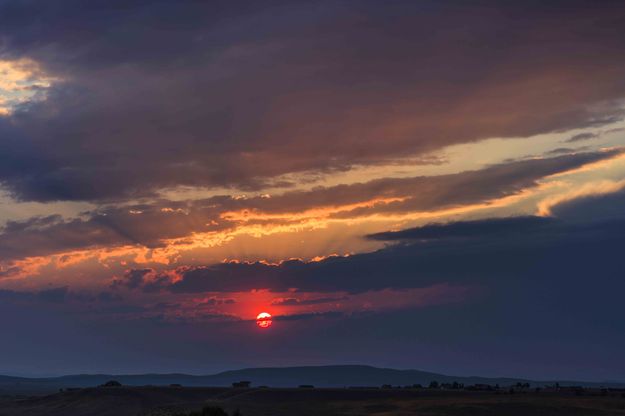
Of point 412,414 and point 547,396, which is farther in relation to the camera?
point 547,396

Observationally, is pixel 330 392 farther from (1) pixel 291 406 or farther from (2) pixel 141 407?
(2) pixel 141 407

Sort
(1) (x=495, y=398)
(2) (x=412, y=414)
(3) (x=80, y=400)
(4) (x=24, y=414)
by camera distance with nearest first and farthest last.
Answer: (2) (x=412, y=414) < (1) (x=495, y=398) < (4) (x=24, y=414) < (3) (x=80, y=400)

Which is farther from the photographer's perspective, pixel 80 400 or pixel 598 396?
pixel 80 400

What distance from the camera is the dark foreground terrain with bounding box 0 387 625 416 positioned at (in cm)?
12425

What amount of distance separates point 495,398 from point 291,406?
32.9 metres

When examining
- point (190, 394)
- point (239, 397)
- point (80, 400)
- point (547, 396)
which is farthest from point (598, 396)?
point (80, 400)

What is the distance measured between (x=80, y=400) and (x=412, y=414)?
238 feet

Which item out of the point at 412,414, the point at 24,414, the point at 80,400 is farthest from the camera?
the point at 80,400

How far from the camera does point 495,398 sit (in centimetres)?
13762

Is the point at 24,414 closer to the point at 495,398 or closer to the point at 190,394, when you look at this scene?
the point at 190,394

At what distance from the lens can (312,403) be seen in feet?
477

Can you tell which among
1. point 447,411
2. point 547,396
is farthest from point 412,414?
point 547,396

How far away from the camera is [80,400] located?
163875mm

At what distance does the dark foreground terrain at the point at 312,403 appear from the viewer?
124250 millimetres
